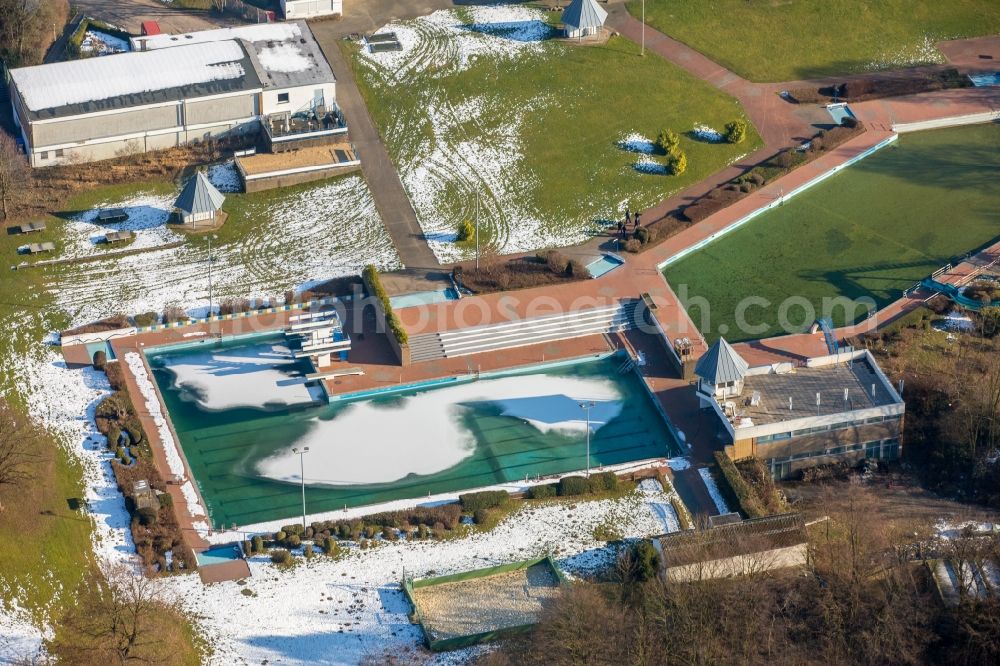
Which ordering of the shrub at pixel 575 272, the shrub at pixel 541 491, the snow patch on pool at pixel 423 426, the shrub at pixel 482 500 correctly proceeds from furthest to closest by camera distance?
the shrub at pixel 575 272 < the snow patch on pool at pixel 423 426 < the shrub at pixel 541 491 < the shrub at pixel 482 500

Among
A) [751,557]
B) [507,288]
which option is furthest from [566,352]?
[751,557]

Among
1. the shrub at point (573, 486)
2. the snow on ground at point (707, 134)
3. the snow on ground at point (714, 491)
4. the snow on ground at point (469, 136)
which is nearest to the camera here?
the snow on ground at point (714, 491)

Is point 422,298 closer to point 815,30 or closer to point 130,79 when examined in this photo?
point 130,79

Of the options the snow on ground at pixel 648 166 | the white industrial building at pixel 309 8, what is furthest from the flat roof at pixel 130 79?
the snow on ground at pixel 648 166

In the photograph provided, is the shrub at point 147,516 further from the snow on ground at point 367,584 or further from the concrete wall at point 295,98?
the concrete wall at point 295,98

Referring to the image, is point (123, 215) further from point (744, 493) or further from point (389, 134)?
point (744, 493)

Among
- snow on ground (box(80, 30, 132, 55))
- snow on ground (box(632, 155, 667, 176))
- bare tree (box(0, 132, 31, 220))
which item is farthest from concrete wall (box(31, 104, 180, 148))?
snow on ground (box(632, 155, 667, 176))

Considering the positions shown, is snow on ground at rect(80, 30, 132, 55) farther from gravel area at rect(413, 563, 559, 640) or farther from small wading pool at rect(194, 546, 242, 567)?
gravel area at rect(413, 563, 559, 640)

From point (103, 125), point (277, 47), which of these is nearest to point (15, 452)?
point (103, 125)
